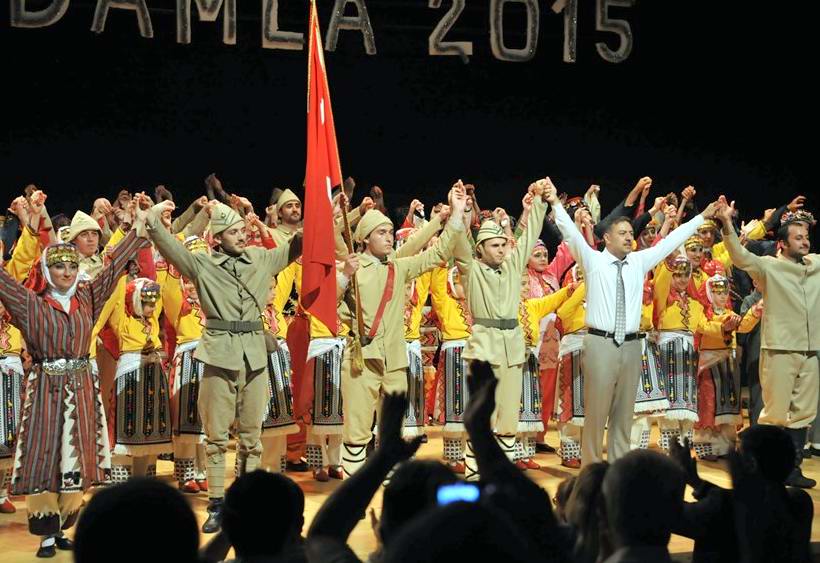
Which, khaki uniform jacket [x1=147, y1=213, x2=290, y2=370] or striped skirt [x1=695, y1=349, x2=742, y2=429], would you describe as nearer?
khaki uniform jacket [x1=147, y1=213, x2=290, y2=370]

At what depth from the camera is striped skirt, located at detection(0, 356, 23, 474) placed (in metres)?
6.50

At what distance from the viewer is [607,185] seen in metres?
11.5

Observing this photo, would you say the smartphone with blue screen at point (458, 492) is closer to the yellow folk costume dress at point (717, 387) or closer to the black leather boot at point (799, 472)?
the black leather boot at point (799, 472)

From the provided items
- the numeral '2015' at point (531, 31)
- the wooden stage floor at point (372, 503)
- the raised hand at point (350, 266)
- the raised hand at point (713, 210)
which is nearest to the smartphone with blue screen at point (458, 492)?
the wooden stage floor at point (372, 503)

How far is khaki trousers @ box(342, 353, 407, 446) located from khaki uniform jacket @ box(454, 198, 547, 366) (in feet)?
2.13

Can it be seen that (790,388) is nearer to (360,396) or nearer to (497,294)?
(497,294)

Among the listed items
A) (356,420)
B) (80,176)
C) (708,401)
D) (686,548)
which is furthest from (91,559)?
(80,176)

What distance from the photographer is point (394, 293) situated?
687cm

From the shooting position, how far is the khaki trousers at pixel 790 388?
7348 mm

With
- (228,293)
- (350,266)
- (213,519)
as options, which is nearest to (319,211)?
(350,266)

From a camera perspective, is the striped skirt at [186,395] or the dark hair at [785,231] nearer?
the striped skirt at [186,395]

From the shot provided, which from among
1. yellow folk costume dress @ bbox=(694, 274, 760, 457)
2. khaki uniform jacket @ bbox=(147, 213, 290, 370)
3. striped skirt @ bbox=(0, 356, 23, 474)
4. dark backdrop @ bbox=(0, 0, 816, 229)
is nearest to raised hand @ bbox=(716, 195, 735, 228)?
yellow folk costume dress @ bbox=(694, 274, 760, 457)

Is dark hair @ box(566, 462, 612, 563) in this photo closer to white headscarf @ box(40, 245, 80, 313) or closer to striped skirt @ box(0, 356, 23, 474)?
white headscarf @ box(40, 245, 80, 313)

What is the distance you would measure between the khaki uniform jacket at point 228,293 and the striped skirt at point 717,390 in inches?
136
